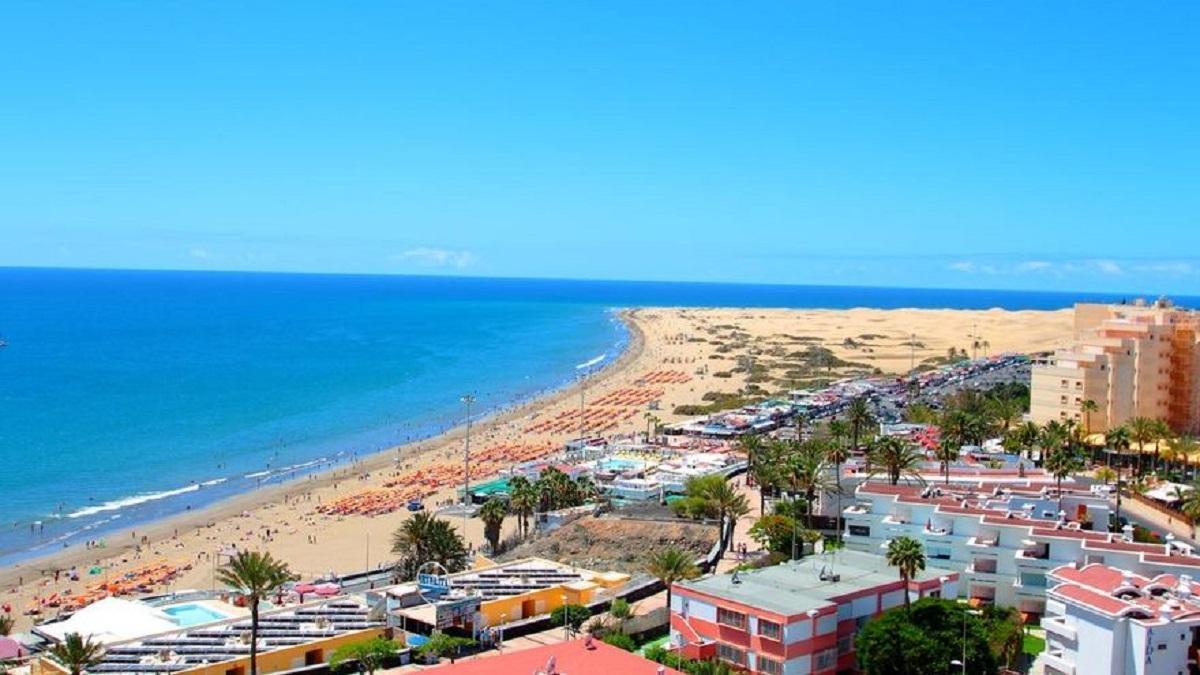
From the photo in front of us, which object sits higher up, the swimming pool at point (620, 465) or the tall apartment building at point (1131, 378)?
the tall apartment building at point (1131, 378)

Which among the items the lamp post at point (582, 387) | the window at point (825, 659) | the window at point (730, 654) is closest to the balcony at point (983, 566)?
the window at point (825, 659)

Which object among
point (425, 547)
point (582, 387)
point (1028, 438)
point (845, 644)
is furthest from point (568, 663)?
point (582, 387)

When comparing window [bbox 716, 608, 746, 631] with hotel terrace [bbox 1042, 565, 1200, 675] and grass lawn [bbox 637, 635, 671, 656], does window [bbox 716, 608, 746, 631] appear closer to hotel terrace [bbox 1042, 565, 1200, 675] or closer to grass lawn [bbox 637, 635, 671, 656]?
grass lawn [bbox 637, 635, 671, 656]

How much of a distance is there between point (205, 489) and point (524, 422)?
107ft

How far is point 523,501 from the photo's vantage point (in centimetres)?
5700

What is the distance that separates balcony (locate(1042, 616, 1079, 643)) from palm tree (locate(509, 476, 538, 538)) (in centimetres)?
2864

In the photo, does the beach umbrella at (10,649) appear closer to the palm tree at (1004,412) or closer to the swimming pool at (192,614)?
the swimming pool at (192,614)

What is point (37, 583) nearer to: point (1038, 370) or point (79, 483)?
point (79, 483)

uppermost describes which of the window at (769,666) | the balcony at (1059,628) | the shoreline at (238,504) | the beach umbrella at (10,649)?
the balcony at (1059,628)

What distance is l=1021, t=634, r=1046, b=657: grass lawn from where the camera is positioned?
1485 inches

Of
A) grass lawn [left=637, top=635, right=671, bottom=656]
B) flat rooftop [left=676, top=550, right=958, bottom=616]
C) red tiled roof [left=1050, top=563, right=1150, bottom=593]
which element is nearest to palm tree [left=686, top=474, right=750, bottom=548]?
flat rooftop [left=676, top=550, right=958, bottom=616]

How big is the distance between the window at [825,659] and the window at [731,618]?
2517mm

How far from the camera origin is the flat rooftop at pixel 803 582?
35094 millimetres

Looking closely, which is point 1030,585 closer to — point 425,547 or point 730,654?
point 730,654
